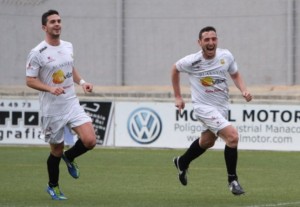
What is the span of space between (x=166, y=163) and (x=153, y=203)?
669 cm

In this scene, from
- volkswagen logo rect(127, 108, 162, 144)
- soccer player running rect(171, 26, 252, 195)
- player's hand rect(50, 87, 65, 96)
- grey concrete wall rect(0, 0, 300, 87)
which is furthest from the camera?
volkswagen logo rect(127, 108, 162, 144)

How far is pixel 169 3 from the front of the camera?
2175cm

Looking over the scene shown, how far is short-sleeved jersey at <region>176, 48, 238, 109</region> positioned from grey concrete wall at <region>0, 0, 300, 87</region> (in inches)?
345

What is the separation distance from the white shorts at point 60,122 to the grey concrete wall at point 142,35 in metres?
9.68

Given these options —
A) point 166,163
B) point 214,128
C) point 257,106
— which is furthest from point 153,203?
point 257,106

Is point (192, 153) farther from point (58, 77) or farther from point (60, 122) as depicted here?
point (58, 77)

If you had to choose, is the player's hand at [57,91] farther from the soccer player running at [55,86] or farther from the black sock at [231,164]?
the black sock at [231,164]

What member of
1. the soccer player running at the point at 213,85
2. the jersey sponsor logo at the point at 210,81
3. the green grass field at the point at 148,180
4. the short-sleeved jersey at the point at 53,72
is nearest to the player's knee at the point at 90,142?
the short-sleeved jersey at the point at 53,72

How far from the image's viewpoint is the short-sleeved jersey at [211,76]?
12227 mm

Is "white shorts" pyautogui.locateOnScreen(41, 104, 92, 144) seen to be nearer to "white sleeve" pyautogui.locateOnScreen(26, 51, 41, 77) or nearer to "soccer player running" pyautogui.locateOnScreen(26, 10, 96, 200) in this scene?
"soccer player running" pyautogui.locateOnScreen(26, 10, 96, 200)

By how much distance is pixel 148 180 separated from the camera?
14.7 meters

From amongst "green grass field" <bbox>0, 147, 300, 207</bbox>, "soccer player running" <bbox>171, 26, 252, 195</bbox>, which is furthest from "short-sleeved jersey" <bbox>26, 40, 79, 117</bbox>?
"soccer player running" <bbox>171, 26, 252, 195</bbox>

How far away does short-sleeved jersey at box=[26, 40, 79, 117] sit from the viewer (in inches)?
463

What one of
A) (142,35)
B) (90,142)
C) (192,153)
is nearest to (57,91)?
(90,142)
